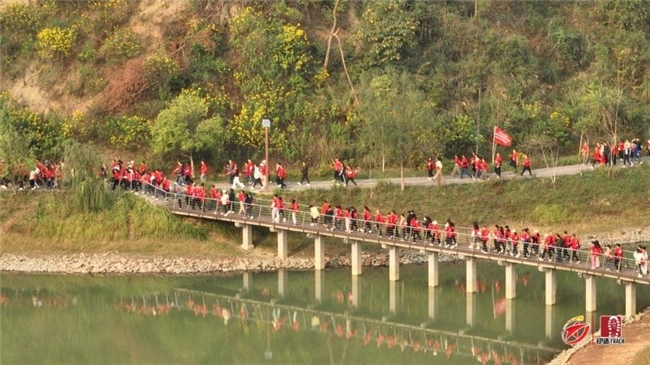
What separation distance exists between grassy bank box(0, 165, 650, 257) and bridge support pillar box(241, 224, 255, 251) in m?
0.38

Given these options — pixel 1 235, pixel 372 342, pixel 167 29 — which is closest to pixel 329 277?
pixel 372 342

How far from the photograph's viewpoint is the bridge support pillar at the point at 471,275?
68.5 meters

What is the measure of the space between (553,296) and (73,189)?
75.3ft

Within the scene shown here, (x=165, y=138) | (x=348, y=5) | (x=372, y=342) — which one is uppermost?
(x=348, y=5)

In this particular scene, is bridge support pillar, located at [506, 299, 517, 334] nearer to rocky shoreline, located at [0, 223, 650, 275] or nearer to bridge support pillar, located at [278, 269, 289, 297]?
rocky shoreline, located at [0, 223, 650, 275]

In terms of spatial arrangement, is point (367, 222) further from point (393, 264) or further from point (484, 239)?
point (484, 239)

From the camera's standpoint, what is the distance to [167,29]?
296 ft

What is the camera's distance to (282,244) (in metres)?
73.9

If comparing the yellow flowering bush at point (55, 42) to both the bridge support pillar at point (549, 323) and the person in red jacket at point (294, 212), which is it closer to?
the person in red jacket at point (294, 212)

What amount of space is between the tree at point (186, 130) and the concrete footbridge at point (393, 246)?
530 centimetres

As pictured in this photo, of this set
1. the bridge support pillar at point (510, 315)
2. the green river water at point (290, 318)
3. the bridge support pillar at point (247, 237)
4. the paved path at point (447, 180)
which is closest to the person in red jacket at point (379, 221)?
the green river water at point (290, 318)

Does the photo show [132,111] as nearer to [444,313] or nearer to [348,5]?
[348,5]

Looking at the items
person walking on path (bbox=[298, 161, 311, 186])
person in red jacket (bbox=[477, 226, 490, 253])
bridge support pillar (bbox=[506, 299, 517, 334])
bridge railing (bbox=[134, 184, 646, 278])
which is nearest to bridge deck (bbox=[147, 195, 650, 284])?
bridge railing (bbox=[134, 184, 646, 278])

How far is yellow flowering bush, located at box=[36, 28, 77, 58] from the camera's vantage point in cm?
8869
